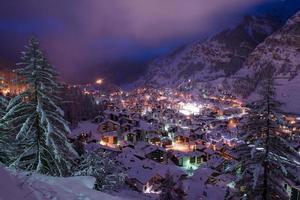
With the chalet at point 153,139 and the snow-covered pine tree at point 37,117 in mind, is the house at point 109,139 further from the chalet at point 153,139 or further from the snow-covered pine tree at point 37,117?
the snow-covered pine tree at point 37,117

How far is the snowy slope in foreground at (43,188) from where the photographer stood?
6.85 m

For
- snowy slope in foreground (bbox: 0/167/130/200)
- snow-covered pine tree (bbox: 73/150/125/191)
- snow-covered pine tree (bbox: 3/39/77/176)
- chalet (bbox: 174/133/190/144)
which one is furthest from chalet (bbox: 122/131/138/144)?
snowy slope in foreground (bbox: 0/167/130/200)

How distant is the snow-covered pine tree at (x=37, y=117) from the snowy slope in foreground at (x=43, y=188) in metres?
5.87

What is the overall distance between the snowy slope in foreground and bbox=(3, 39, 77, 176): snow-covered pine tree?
5871 mm

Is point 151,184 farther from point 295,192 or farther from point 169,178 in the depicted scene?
point 169,178

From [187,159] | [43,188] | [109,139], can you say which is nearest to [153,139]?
[109,139]

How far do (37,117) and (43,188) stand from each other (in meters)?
9.64

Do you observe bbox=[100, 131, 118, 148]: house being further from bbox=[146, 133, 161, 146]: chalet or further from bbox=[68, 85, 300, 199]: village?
bbox=[146, 133, 161, 146]: chalet

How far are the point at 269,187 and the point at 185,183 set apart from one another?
146 ft

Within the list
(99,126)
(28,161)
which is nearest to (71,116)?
(99,126)

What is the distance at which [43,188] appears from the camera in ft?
32.1

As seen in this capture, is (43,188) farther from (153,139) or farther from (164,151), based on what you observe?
(153,139)

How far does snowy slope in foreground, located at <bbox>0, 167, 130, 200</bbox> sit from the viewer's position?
6.85 m

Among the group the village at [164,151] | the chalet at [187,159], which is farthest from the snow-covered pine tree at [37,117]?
the chalet at [187,159]
